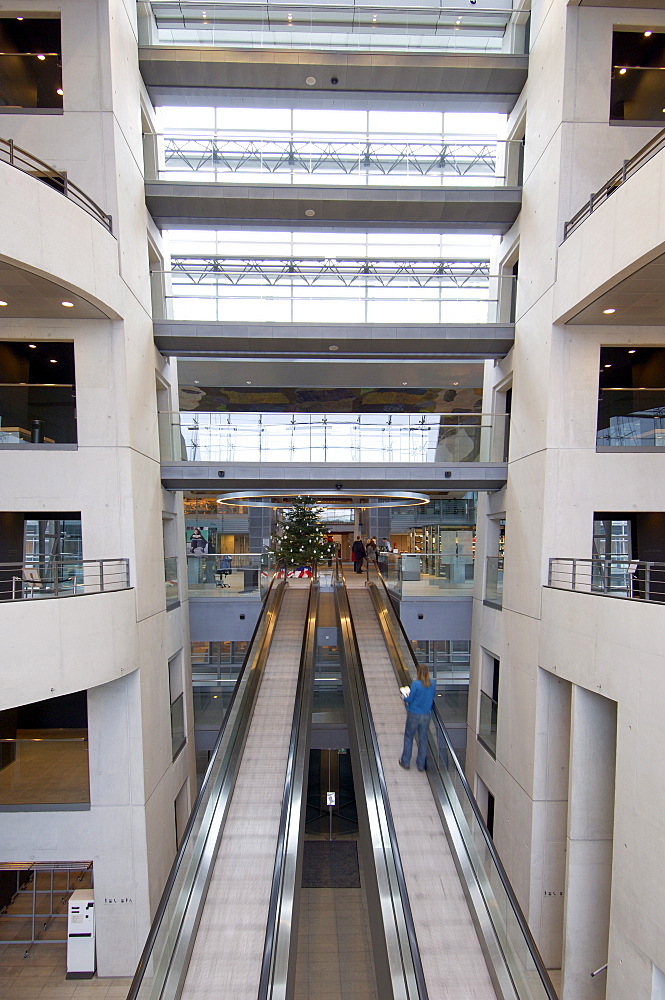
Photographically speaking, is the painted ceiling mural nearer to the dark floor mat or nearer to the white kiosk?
the dark floor mat

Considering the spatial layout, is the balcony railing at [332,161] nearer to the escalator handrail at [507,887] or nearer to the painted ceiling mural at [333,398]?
the painted ceiling mural at [333,398]

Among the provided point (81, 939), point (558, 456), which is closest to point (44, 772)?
point (81, 939)

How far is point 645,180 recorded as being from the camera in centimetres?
731

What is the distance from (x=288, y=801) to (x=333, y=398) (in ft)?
42.5

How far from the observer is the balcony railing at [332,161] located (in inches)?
491

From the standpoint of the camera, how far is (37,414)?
10.1 meters

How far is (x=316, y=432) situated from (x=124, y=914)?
9.43m

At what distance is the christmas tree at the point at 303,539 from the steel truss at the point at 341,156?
45.2 ft

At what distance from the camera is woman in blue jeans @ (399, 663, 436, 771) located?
873cm

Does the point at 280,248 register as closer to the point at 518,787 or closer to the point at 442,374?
the point at 442,374

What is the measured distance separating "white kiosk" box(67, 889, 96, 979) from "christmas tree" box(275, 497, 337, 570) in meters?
14.6

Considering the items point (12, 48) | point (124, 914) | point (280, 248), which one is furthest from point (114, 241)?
point (124, 914)

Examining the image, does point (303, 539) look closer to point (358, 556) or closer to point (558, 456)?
point (358, 556)

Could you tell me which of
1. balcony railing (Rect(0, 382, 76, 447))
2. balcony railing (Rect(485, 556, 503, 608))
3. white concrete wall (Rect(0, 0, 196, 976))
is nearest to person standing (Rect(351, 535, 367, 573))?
balcony railing (Rect(485, 556, 503, 608))
